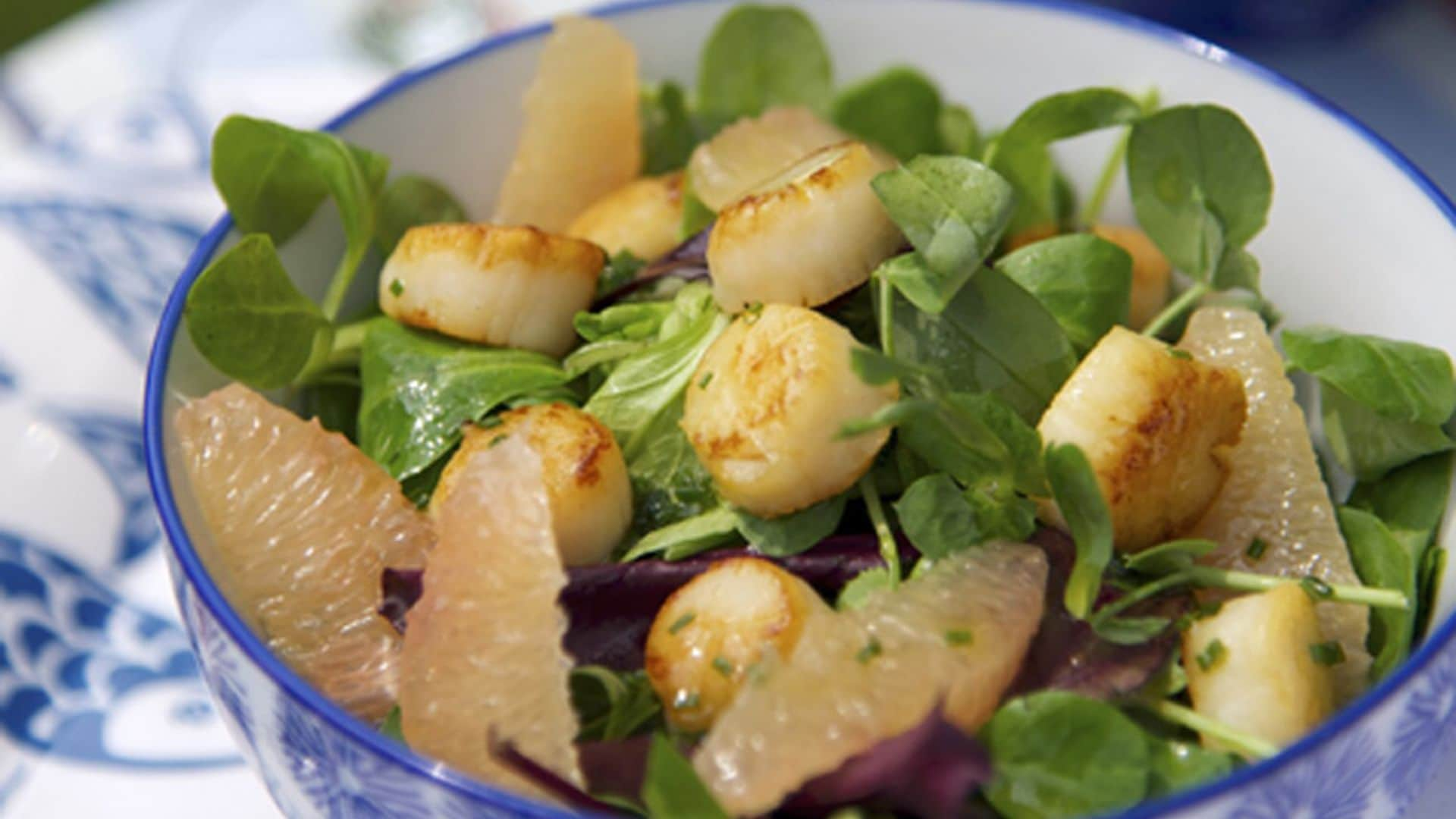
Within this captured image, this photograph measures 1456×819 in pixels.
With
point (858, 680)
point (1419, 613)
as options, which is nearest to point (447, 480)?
point (858, 680)

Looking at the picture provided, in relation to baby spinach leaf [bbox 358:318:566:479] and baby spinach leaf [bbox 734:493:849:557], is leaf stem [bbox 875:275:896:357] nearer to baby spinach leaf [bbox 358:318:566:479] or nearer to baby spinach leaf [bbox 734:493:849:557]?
baby spinach leaf [bbox 734:493:849:557]

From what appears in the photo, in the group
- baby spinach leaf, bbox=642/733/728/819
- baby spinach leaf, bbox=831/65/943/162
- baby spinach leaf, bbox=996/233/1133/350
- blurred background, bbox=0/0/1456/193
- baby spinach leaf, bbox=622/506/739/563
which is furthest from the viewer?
blurred background, bbox=0/0/1456/193

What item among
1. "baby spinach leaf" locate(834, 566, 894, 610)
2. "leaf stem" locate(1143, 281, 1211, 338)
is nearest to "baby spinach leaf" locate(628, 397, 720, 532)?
"baby spinach leaf" locate(834, 566, 894, 610)

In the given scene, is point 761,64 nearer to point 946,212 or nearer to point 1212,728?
point 946,212

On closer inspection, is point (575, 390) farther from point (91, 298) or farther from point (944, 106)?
point (91, 298)

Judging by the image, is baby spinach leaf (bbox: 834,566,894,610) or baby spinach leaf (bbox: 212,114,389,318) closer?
baby spinach leaf (bbox: 834,566,894,610)

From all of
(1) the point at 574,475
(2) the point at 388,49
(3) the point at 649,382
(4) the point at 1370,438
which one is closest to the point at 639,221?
(3) the point at 649,382
